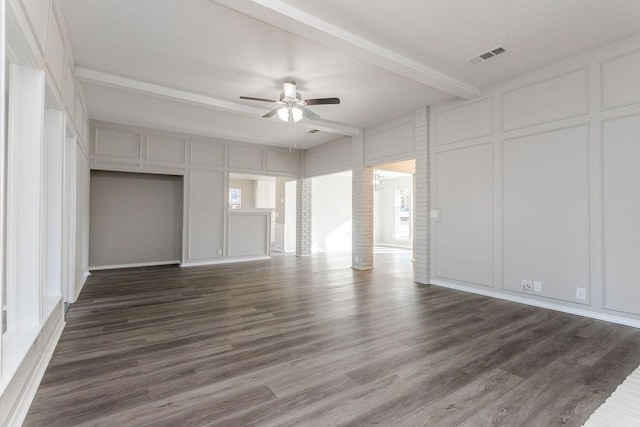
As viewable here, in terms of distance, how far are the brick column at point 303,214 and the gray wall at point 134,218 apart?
10.1ft

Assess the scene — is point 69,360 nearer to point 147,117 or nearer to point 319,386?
point 319,386

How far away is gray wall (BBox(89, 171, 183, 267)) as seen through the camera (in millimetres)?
6602

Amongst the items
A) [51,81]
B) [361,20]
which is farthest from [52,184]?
[361,20]

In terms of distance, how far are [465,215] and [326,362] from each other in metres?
3.39

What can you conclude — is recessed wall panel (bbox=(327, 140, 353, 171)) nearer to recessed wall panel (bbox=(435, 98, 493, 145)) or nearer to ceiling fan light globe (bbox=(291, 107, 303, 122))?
recessed wall panel (bbox=(435, 98, 493, 145))

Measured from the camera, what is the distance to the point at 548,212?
13.0 ft

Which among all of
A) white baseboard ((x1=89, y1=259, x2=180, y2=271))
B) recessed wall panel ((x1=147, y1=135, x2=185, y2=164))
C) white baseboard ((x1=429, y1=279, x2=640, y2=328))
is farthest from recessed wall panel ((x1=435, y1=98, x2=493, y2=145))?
white baseboard ((x1=89, y1=259, x2=180, y2=271))

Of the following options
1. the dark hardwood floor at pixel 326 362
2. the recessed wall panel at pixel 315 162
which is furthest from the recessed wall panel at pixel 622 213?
the recessed wall panel at pixel 315 162

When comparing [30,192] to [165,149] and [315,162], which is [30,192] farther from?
[315,162]

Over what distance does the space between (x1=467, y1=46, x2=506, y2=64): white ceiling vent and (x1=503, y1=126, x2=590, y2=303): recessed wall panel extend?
3.84 feet

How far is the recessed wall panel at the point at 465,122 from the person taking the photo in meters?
4.58

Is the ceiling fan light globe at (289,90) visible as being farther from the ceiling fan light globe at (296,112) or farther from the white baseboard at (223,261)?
the white baseboard at (223,261)

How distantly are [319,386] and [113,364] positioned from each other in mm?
1603

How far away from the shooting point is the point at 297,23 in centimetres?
291
